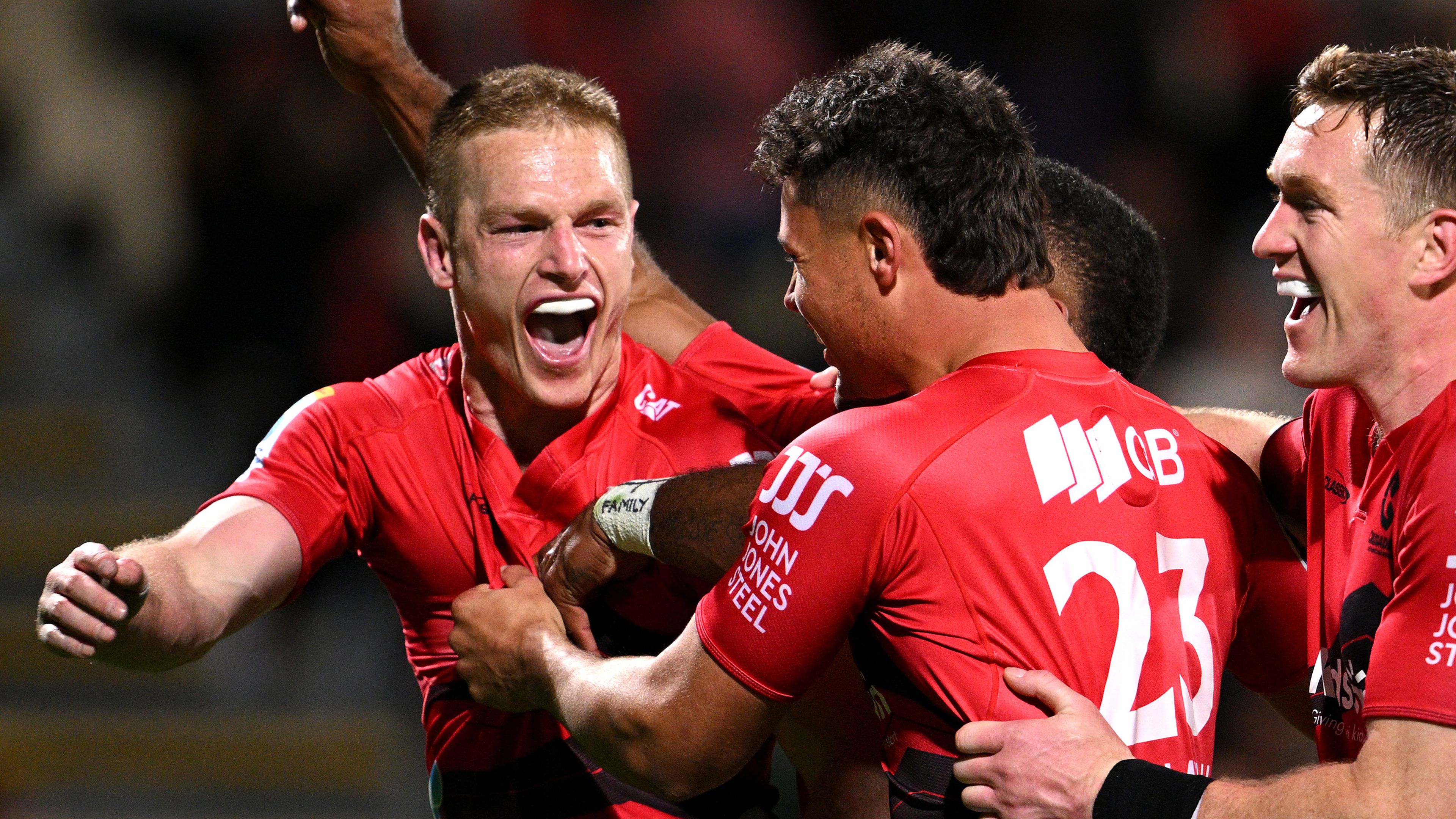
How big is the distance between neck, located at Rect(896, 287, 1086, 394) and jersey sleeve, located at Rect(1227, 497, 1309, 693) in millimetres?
529

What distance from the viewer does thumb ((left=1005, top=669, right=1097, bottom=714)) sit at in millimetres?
2125

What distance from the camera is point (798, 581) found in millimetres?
2162

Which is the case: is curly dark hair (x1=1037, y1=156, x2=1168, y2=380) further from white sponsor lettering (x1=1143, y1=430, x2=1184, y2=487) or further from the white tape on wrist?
the white tape on wrist

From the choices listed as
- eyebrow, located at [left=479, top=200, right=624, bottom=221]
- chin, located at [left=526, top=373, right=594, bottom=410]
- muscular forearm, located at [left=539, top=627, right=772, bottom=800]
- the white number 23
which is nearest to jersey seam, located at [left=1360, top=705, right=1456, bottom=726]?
the white number 23

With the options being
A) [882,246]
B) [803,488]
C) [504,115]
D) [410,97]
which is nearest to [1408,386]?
[882,246]

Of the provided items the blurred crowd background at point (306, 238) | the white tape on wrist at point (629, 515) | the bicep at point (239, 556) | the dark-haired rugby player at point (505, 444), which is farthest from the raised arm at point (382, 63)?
the blurred crowd background at point (306, 238)

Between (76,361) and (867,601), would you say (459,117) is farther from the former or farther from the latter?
(76,361)

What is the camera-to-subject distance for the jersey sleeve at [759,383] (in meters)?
3.23

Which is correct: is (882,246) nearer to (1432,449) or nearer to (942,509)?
(942,509)

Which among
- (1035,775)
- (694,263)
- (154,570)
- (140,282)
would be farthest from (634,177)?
(1035,775)

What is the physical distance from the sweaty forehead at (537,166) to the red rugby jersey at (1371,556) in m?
1.55

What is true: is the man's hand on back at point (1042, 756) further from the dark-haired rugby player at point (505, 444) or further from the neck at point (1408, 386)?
the neck at point (1408, 386)

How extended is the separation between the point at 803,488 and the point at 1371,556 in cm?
97

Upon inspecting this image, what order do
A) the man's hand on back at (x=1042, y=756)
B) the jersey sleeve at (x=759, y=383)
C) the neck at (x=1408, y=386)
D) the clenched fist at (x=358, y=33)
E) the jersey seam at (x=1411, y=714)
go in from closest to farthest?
the jersey seam at (x=1411, y=714), the man's hand on back at (x=1042, y=756), the neck at (x=1408, y=386), the jersey sleeve at (x=759, y=383), the clenched fist at (x=358, y=33)
